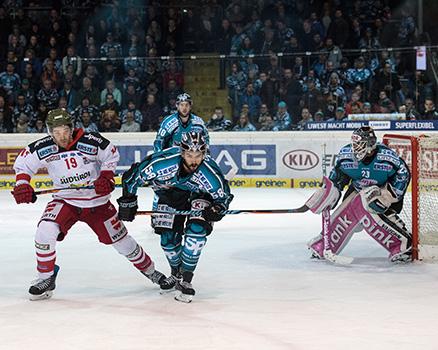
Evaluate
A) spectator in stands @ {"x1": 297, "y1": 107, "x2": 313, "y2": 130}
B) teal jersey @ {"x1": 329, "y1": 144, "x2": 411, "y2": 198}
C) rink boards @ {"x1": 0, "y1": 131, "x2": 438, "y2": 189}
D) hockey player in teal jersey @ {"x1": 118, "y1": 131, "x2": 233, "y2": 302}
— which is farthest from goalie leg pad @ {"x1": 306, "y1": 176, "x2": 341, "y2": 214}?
spectator in stands @ {"x1": 297, "y1": 107, "x2": 313, "y2": 130}

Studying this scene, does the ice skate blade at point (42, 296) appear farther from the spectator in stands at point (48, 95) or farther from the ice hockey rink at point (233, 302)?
the spectator in stands at point (48, 95)

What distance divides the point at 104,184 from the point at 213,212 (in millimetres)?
646

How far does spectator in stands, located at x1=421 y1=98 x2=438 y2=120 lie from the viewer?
10.8m

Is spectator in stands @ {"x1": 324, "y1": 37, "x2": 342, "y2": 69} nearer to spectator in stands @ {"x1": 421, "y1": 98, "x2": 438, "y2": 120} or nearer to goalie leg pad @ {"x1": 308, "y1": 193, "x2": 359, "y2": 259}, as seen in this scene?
spectator in stands @ {"x1": 421, "y1": 98, "x2": 438, "y2": 120}

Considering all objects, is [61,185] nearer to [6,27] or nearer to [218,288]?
[218,288]

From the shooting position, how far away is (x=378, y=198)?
586 centimetres

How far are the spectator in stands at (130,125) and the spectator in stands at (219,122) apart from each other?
1.00 meters

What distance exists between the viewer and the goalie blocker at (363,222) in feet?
19.4

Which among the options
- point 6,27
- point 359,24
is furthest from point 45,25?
point 359,24

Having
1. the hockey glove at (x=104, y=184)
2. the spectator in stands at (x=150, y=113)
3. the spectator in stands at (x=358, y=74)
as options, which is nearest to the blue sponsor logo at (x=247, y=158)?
the spectator in stands at (x=150, y=113)

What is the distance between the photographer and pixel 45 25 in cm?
1409

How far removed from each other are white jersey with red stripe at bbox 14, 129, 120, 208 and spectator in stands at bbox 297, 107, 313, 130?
6.37m

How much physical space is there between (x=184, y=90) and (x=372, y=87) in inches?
109

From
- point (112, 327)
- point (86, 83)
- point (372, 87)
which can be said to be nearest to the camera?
point (112, 327)
